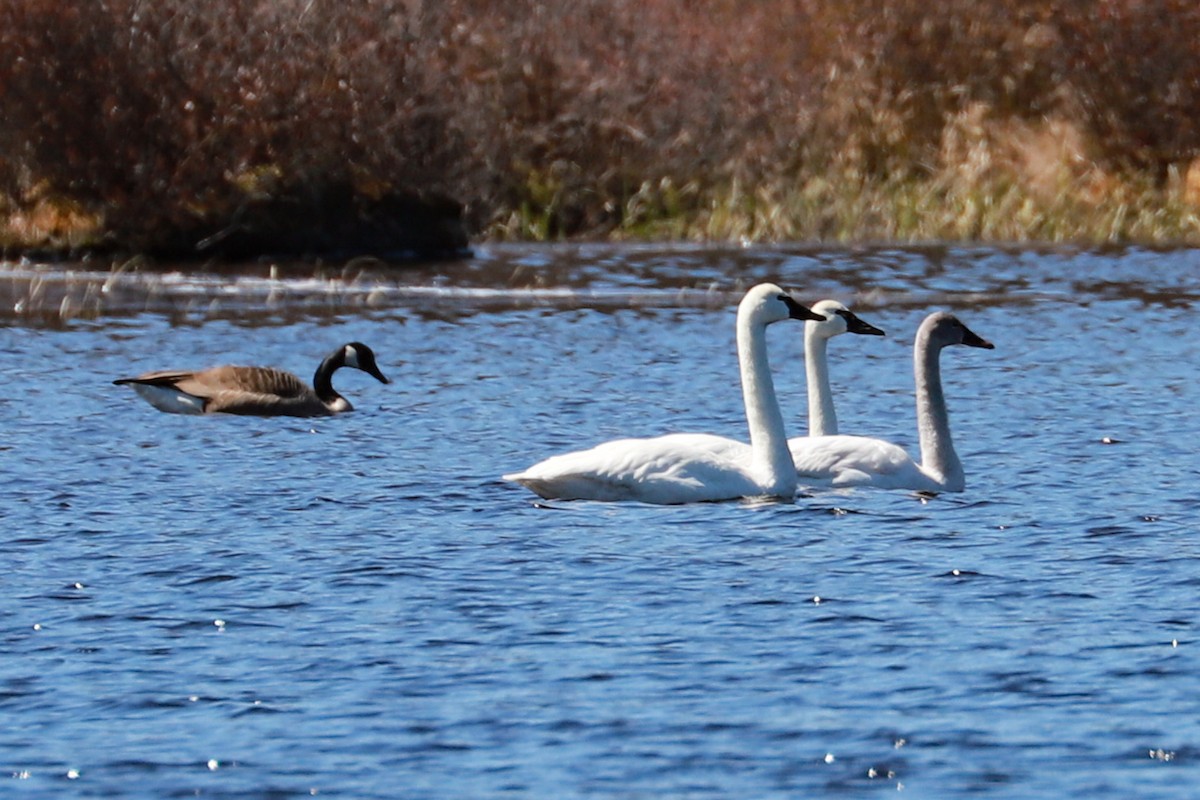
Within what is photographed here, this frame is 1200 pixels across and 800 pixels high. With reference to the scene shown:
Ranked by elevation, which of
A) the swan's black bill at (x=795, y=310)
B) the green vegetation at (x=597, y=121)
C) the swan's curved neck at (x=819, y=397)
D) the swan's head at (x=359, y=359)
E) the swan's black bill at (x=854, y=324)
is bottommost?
the swan's head at (x=359, y=359)

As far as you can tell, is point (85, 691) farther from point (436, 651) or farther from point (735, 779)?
point (735, 779)

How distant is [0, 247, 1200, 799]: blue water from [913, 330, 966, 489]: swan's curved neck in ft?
0.68

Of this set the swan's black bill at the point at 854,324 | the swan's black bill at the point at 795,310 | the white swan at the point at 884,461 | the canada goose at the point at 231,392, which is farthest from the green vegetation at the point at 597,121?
the white swan at the point at 884,461

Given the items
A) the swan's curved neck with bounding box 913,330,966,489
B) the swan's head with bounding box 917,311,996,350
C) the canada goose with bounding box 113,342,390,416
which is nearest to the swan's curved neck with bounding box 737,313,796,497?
the swan's curved neck with bounding box 913,330,966,489

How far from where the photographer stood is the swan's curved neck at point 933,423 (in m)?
11.4

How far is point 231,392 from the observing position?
1491 cm

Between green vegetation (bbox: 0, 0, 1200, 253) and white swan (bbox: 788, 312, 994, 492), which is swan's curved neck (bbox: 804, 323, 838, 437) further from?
green vegetation (bbox: 0, 0, 1200, 253)

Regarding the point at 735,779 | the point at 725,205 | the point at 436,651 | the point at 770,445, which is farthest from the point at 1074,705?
the point at 725,205

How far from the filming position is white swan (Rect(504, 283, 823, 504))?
10711 mm

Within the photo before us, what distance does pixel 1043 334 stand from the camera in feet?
62.0

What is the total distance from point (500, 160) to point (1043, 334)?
12.0 m

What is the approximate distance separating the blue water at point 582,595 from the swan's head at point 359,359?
0.19m

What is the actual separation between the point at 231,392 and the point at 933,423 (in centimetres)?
511

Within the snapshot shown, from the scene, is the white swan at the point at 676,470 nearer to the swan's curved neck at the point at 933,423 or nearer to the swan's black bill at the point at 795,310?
the swan's black bill at the point at 795,310
